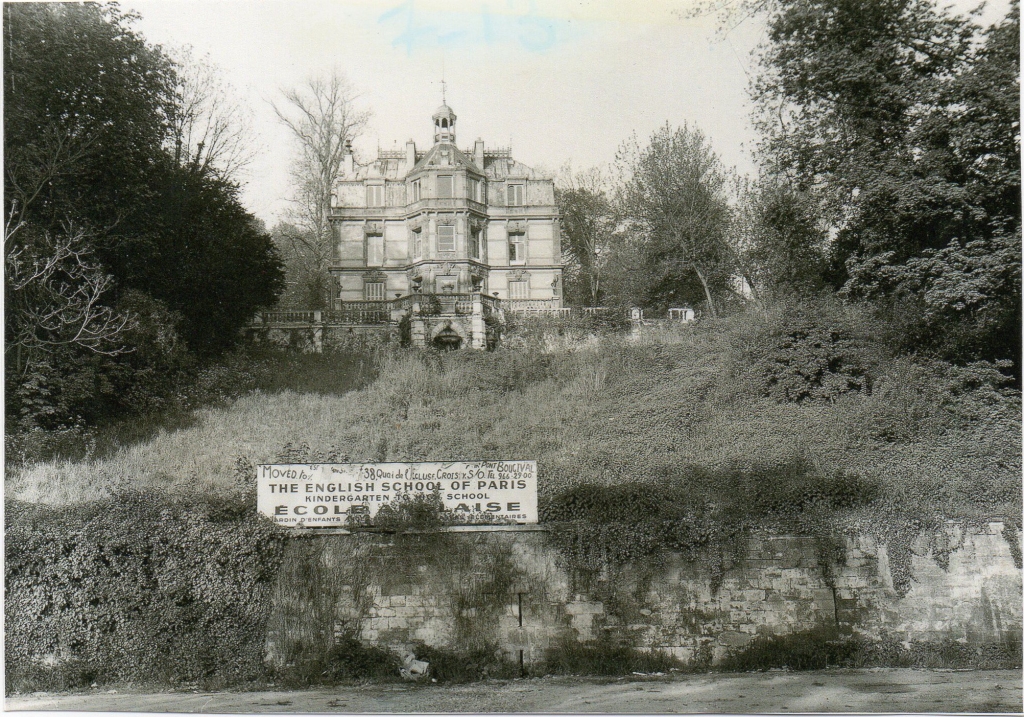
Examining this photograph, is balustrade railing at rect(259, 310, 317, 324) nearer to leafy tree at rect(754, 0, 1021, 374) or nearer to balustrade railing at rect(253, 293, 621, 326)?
balustrade railing at rect(253, 293, 621, 326)

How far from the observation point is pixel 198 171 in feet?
57.5

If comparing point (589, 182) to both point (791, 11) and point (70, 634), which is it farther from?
point (70, 634)

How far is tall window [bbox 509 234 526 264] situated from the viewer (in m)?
29.1

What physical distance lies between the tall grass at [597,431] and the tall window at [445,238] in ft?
37.4

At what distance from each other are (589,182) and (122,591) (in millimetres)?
22007

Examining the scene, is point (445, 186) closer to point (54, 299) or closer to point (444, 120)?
point (444, 120)

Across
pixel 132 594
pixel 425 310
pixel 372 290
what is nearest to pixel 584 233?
pixel 372 290

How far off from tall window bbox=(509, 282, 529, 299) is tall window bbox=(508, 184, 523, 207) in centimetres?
307

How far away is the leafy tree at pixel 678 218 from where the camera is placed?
20.0 metres

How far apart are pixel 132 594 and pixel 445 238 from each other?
64.3 feet

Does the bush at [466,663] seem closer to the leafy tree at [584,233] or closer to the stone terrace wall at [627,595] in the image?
the stone terrace wall at [627,595]

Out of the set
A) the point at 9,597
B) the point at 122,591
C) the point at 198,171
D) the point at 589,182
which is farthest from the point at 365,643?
the point at 589,182

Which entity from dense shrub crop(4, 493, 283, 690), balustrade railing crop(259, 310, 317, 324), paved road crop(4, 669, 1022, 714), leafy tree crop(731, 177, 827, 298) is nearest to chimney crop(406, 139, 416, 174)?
balustrade railing crop(259, 310, 317, 324)

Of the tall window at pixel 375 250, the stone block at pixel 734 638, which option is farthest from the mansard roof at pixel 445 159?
the stone block at pixel 734 638
